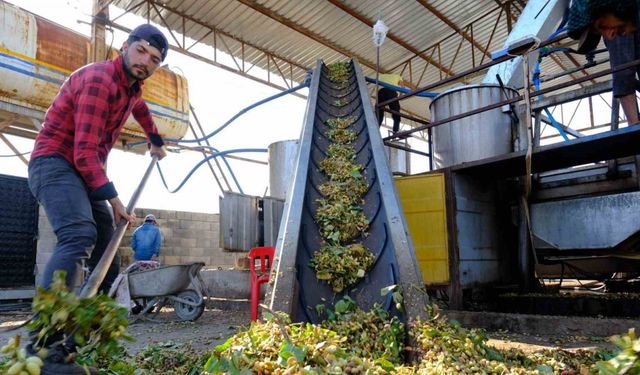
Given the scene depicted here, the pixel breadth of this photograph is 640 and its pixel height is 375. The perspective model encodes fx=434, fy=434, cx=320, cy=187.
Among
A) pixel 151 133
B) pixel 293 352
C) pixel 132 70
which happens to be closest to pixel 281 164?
pixel 151 133

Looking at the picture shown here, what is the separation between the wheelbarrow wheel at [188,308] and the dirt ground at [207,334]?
0.28ft

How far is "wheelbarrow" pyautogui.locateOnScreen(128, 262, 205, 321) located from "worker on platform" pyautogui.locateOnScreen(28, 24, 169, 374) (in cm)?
233

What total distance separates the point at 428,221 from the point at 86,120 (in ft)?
8.73

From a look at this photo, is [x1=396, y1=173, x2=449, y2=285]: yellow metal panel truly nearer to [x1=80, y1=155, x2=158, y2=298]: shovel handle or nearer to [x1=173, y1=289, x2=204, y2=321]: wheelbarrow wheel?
[x1=80, y1=155, x2=158, y2=298]: shovel handle

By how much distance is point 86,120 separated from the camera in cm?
188

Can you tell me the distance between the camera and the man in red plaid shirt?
5.74 feet

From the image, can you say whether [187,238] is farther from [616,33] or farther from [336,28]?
[616,33]

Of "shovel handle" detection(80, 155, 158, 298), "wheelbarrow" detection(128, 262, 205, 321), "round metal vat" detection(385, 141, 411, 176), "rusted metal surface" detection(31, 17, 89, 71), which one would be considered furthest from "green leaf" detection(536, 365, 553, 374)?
"rusted metal surface" detection(31, 17, 89, 71)

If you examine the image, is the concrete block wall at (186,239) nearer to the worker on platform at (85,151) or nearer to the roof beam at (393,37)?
the roof beam at (393,37)

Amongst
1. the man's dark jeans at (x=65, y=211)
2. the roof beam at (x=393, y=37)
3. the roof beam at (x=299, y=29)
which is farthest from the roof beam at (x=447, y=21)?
the man's dark jeans at (x=65, y=211)

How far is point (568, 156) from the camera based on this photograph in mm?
3369

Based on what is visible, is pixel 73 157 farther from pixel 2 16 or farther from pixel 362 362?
pixel 2 16

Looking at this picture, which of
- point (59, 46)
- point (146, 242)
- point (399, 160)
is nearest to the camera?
point (146, 242)

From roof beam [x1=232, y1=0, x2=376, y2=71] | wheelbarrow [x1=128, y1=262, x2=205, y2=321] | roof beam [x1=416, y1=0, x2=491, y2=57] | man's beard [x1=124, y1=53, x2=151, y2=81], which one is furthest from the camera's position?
roof beam [x1=416, y1=0, x2=491, y2=57]
